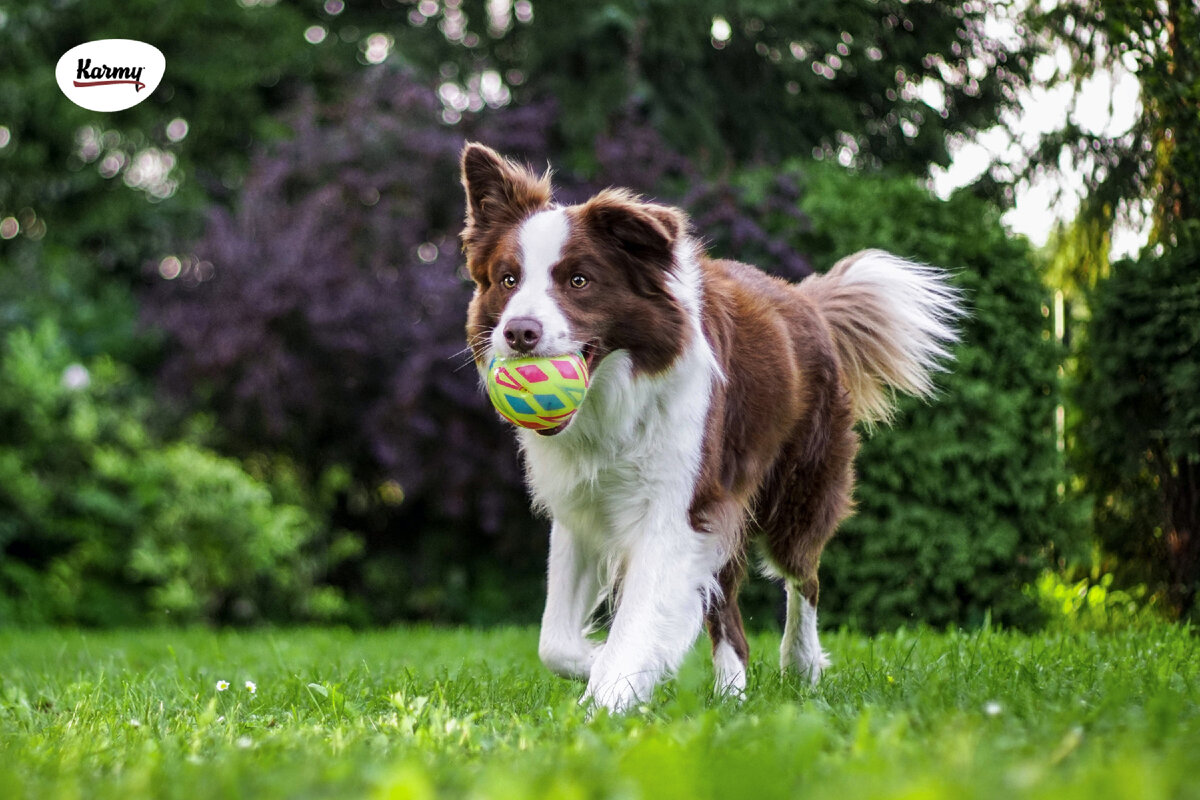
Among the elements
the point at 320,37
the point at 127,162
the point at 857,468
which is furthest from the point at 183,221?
the point at 857,468

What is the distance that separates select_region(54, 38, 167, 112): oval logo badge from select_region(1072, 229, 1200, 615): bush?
21.1 feet

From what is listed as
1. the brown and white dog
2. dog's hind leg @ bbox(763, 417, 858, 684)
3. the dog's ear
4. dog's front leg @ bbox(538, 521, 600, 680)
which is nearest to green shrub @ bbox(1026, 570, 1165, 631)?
dog's hind leg @ bbox(763, 417, 858, 684)

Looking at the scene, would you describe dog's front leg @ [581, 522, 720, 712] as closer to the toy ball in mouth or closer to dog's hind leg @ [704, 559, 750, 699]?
dog's hind leg @ [704, 559, 750, 699]

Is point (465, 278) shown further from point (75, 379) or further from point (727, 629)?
point (727, 629)

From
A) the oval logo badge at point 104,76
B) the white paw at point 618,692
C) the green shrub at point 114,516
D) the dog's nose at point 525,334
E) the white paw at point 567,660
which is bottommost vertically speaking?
the green shrub at point 114,516

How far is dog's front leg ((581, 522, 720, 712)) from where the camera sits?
359 centimetres

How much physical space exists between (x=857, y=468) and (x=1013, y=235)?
69.2 inches

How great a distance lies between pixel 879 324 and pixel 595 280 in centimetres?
176

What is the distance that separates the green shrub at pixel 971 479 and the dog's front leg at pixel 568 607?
3.24 metres

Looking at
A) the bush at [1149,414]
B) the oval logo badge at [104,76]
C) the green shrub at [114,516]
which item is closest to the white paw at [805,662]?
the bush at [1149,414]

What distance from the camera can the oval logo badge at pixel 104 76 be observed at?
7.89 m

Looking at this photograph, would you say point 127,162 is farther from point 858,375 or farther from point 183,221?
point 858,375

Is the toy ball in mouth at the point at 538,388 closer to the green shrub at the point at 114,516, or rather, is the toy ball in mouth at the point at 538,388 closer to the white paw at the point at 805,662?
the white paw at the point at 805,662

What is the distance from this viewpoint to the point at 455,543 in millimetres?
10211
